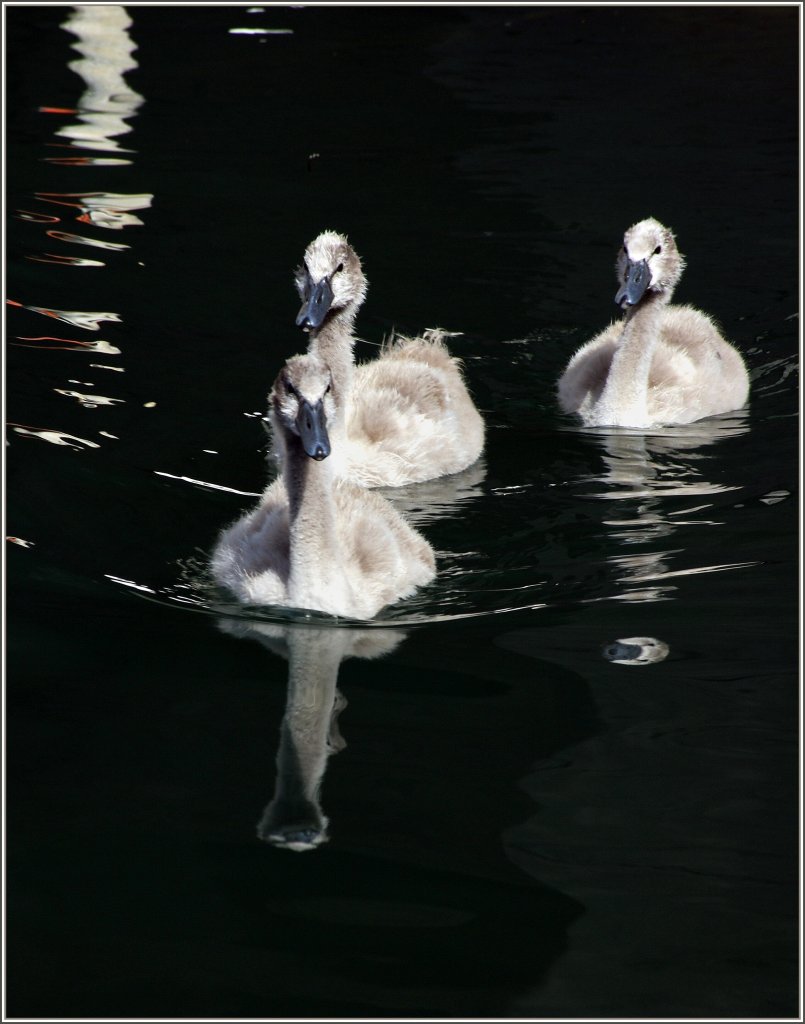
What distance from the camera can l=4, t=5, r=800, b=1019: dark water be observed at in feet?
14.1

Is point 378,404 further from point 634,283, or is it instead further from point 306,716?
point 306,716

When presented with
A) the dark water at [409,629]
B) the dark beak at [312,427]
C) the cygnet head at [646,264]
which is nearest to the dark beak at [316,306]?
the dark water at [409,629]

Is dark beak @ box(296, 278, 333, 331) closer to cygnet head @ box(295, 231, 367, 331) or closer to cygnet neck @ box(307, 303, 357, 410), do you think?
cygnet head @ box(295, 231, 367, 331)

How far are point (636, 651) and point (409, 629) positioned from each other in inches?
37.9

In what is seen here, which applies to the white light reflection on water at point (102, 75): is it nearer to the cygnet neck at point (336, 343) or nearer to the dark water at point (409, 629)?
the dark water at point (409, 629)

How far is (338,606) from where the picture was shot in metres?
6.33

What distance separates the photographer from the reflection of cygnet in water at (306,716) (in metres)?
4.81

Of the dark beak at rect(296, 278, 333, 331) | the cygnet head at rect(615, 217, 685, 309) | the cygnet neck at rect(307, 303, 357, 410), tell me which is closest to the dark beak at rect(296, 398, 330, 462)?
the dark beak at rect(296, 278, 333, 331)

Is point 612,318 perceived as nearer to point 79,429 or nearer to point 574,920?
point 79,429

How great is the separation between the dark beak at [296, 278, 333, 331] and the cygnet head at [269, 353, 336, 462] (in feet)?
4.32

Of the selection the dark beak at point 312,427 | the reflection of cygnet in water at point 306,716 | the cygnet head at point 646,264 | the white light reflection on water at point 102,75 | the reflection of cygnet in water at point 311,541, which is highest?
the white light reflection on water at point 102,75

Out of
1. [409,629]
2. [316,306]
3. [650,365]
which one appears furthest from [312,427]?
[650,365]

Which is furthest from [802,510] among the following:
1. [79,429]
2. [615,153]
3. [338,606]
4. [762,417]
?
[615,153]

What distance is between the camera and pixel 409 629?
6.24m
